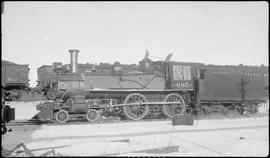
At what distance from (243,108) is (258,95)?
1.30 meters

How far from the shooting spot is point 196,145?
7816 millimetres

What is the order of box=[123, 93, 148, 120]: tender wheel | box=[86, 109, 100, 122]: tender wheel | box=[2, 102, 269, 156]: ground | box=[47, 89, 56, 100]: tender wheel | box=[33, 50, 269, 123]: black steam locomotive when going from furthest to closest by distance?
box=[123, 93, 148, 120]: tender wheel → box=[47, 89, 56, 100]: tender wheel → box=[33, 50, 269, 123]: black steam locomotive → box=[86, 109, 100, 122]: tender wheel → box=[2, 102, 269, 156]: ground

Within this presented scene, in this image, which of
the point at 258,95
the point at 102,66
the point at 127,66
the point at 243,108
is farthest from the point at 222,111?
the point at 102,66

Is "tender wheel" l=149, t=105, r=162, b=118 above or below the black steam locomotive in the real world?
below

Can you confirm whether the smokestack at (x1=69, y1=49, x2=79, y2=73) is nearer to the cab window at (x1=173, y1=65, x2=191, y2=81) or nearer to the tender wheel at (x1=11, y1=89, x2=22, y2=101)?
the cab window at (x1=173, y1=65, x2=191, y2=81)

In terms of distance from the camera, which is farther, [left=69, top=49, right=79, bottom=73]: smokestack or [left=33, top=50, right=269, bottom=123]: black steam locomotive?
[left=69, top=49, right=79, bottom=73]: smokestack

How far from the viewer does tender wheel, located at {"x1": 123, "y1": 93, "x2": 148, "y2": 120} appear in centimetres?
1501

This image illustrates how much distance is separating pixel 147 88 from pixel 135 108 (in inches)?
49.7

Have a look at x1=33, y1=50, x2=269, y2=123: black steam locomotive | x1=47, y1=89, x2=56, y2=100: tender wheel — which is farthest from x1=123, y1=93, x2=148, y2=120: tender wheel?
x1=47, y1=89, x2=56, y2=100: tender wheel

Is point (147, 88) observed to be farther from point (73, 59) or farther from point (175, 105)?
point (73, 59)

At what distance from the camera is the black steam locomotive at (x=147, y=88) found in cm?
1420

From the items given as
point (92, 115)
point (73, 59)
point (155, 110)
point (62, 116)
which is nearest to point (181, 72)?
point (155, 110)

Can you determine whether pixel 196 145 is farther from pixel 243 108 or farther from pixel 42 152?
pixel 243 108

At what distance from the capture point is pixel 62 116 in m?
13.6
